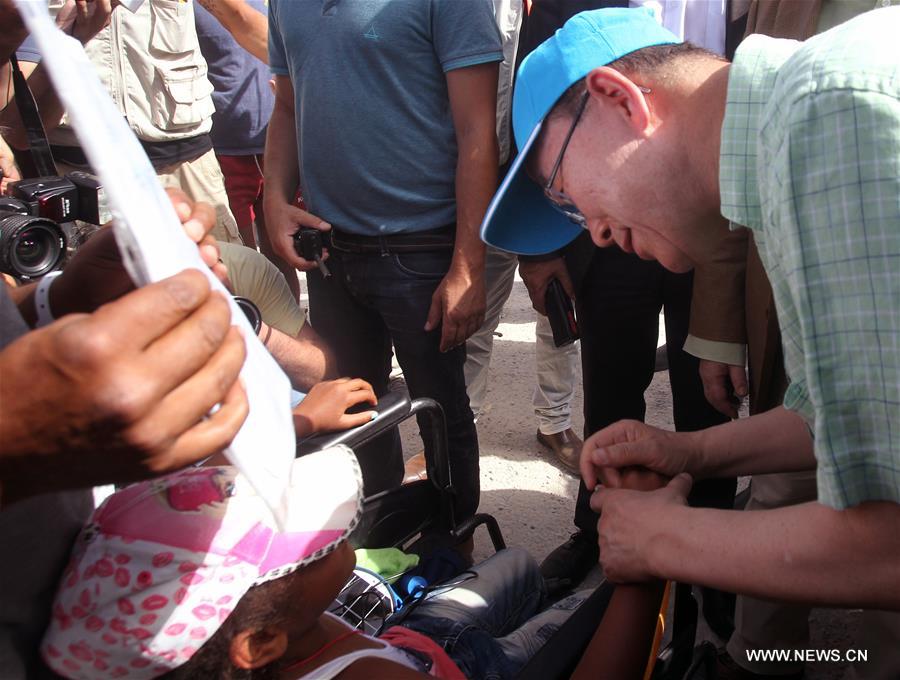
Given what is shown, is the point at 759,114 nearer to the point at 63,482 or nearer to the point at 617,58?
the point at 617,58

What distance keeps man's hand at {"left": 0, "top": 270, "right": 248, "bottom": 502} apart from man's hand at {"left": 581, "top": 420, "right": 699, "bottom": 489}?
99 cm

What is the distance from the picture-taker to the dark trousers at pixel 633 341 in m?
2.42

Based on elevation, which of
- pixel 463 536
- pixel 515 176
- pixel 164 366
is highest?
pixel 164 366

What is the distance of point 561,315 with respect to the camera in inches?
96.5

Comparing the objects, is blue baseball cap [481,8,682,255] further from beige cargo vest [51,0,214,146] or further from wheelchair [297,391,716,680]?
beige cargo vest [51,0,214,146]

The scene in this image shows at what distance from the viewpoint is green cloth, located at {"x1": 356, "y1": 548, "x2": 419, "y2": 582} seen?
6.02ft

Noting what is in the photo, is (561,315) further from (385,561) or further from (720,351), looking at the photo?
(385,561)

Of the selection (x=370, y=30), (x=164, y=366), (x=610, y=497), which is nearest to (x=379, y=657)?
(x=610, y=497)

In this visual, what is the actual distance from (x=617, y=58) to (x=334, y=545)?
109 cm

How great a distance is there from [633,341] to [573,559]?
32.1 inches

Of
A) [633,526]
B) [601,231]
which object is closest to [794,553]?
[633,526]

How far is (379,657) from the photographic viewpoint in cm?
141

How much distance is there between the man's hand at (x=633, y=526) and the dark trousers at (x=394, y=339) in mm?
862

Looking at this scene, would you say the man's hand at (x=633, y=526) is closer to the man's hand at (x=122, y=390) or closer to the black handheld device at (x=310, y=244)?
the man's hand at (x=122, y=390)
